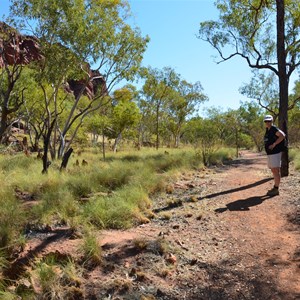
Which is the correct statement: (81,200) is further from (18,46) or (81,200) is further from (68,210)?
(18,46)

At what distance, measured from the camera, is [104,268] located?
4348 millimetres

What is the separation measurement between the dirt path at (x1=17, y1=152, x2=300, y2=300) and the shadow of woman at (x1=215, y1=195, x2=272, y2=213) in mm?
20

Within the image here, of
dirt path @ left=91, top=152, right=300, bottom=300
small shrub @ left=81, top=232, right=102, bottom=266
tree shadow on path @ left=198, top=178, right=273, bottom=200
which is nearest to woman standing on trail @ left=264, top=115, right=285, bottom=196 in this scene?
dirt path @ left=91, top=152, right=300, bottom=300

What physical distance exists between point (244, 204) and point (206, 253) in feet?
8.12

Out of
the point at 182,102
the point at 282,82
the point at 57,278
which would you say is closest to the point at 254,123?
the point at 182,102

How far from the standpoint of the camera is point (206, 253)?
16.0 feet

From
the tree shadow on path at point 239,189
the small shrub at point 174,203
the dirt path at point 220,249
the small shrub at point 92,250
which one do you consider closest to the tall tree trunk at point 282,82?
the tree shadow on path at point 239,189

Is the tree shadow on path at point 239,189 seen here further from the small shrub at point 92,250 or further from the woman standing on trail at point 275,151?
the small shrub at point 92,250

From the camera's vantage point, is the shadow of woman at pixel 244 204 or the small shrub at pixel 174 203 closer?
the shadow of woman at pixel 244 204

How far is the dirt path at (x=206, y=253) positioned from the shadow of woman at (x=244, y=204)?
20 millimetres

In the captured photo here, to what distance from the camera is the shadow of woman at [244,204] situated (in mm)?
6723

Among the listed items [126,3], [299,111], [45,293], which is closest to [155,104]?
[299,111]

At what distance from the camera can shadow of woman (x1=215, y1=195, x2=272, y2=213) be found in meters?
6.72

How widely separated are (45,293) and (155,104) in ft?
114
